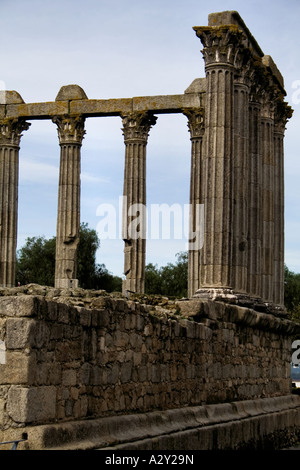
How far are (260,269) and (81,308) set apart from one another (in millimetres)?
14862

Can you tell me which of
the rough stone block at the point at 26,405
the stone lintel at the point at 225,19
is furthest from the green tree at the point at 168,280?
the rough stone block at the point at 26,405

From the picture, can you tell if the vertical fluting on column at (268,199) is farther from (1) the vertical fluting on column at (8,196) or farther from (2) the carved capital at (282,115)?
(1) the vertical fluting on column at (8,196)

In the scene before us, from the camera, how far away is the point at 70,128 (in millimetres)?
34312

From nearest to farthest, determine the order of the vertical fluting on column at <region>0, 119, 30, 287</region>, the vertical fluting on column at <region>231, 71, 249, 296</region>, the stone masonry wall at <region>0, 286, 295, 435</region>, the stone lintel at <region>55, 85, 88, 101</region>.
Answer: the stone masonry wall at <region>0, 286, 295, 435</region>, the vertical fluting on column at <region>231, 71, 249, 296</region>, the stone lintel at <region>55, 85, 88, 101</region>, the vertical fluting on column at <region>0, 119, 30, 287</region>

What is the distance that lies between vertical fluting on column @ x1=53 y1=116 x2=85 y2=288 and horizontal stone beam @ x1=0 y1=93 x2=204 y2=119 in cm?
32

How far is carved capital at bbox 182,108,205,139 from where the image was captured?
3338cm

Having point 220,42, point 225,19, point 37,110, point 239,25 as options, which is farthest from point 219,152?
point 37,110

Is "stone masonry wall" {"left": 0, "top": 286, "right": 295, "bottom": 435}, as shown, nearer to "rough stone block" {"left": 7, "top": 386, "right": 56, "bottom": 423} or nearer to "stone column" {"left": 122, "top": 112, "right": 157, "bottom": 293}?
"rough stone block" {"left": 7, "top": 386, "right": 56, "bottom": 423}

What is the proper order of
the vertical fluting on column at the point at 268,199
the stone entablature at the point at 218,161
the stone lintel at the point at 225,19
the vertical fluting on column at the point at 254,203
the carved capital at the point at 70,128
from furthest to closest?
the carved capital at the point at 70,128 < the vertical fluting on column at the point at 268,199 < the vertical fluting on column at the point at 254,203 < the stone lintel at the point at 225,19 < the stone entablature at the point at 218,161

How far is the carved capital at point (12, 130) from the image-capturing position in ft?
115

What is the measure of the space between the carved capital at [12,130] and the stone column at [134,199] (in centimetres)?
317

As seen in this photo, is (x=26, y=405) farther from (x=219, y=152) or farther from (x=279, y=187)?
(x=279, y=187)

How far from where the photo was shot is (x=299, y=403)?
28875 mm

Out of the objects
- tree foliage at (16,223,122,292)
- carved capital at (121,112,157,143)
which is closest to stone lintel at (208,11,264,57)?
carved capital at (121,112,157,143)
